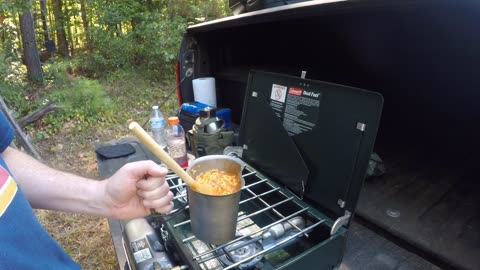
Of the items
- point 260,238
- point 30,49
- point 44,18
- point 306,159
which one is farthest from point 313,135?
point 44,18

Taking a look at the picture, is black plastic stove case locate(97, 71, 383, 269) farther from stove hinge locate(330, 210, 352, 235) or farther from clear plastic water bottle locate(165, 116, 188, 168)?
clear plastic water bottle locate(165, 116, 188, 168)

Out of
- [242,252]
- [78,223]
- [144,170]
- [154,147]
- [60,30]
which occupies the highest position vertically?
[60,30]

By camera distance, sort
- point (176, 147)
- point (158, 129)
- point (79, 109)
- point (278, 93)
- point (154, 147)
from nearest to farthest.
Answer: point (154, 147)
point (278, 93)
point (176, 147)
point (158, 129)
point (79, 109)

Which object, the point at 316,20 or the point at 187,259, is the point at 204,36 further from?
the point at 187,259

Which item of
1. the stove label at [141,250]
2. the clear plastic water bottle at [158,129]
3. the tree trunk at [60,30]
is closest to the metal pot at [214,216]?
the stove label at [141,250]

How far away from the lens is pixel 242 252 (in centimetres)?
100

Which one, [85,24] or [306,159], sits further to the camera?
[85,24]

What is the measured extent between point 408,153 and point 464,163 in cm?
36

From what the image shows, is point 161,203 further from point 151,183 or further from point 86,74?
point 86,74

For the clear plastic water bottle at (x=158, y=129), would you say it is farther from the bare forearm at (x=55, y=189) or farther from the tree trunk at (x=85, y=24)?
the tree trunk at (x=85, y=24)

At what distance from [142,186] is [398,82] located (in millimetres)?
2120

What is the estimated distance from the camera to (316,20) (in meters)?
2.08

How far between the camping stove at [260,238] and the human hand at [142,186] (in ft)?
0.55

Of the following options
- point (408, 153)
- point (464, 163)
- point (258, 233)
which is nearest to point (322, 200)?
point (258, 233)
